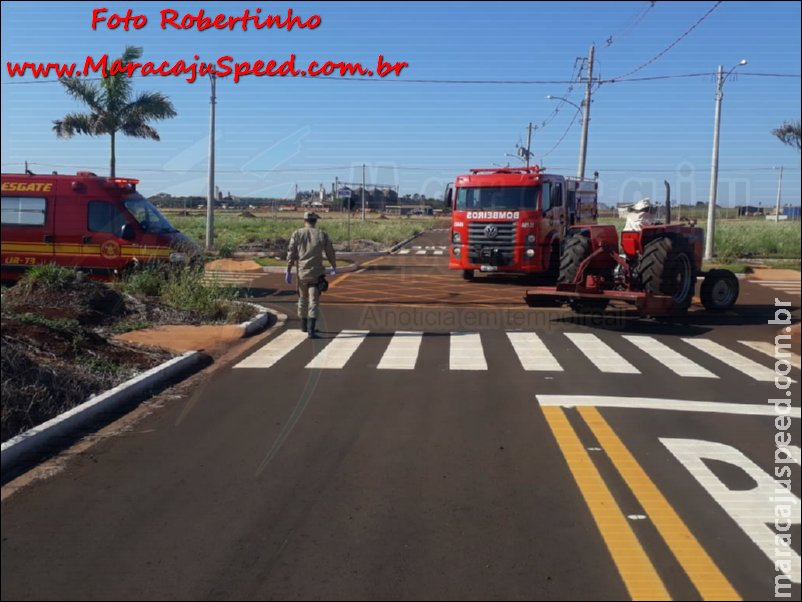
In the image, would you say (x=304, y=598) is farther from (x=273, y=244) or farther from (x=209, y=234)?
(x=273, y=244)

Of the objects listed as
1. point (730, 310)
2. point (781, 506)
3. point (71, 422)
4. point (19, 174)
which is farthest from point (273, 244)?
point (781, 506)

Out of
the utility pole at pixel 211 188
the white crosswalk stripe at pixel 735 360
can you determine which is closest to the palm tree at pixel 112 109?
the utility pole at pixel 211 188

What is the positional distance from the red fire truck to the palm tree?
10219 mm

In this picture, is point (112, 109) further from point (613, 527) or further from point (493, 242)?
point (613, 527)

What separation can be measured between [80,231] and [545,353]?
10571 millimetres

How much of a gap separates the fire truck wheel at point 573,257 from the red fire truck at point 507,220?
6119 mm

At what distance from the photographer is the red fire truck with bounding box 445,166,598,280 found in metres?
20.3

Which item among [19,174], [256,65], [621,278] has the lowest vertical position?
[621,278]

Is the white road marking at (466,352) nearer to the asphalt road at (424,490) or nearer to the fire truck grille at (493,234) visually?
the asphalt road at (424,490)

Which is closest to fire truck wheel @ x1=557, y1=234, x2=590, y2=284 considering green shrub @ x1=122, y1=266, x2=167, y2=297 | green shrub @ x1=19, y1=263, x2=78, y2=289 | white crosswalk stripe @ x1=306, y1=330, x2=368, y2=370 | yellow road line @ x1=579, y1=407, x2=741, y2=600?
white crosswalk stripe @ x1=306, y1=330, x2=368, y2=370

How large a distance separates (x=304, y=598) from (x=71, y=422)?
3895 mm

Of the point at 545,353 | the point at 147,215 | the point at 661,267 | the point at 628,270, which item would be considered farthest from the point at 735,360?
the point at 147,215

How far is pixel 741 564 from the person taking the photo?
4.40 m

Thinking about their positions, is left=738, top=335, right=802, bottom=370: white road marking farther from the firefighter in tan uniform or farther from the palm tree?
the palm tree
